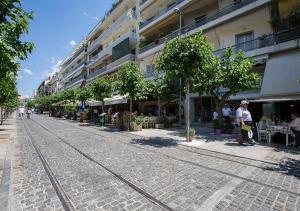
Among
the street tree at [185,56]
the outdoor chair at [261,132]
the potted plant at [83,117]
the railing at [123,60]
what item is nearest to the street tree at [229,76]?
the street tree at [185,56]

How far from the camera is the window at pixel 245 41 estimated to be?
1783cm

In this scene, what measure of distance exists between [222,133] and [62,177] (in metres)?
11.5

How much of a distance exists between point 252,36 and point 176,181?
633 inches

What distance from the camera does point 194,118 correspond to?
76.2 feet

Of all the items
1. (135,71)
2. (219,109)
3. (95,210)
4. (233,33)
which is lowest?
(95,210)

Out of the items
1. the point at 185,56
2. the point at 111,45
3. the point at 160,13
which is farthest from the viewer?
the point at 111,45

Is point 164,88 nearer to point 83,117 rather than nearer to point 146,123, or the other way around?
point 146,123

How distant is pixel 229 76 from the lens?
538 inches

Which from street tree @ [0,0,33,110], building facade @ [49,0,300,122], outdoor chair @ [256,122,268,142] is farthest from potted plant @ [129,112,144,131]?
street tree @ [0,0,33,110]

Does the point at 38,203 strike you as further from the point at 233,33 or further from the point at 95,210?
the point at 233,33

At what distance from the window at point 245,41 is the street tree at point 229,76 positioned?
4212 millimetres

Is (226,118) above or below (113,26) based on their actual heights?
below

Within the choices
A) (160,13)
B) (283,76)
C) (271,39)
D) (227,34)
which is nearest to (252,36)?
(227,34)

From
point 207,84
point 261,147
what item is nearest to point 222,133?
point 207,84
